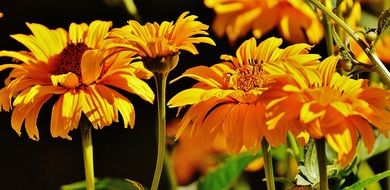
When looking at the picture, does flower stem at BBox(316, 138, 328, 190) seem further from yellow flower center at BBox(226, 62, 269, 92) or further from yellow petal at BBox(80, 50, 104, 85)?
yellow petal at BBox(80, 50, 104, 85)

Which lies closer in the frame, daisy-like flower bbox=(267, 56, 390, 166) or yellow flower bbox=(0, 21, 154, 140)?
daisy-like flower bbox=(267, 56, 390, 166)

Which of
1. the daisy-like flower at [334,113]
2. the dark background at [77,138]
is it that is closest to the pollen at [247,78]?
the daisy-like flower at [334,113]

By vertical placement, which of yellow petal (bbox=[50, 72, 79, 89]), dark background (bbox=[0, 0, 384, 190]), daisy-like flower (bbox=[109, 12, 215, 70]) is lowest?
dark background (bbox=[0, 0, 384, 190])

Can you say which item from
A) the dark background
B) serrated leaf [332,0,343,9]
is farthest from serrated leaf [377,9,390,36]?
the dark background

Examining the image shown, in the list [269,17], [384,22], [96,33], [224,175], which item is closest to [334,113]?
[384,22]

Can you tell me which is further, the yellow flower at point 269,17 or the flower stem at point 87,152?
the yellow flower at point 269,17

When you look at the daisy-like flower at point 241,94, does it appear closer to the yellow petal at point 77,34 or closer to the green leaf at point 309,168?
the green leaf at point 309,168
